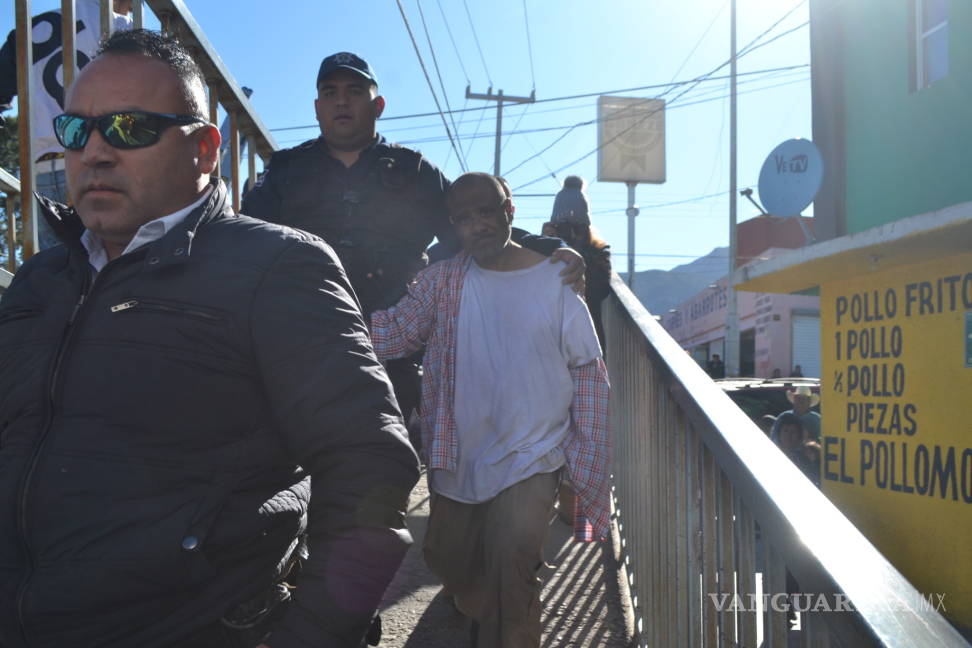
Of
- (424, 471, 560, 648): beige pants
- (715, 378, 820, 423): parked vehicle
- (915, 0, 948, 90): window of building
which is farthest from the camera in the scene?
(715, 378, 820, 423): parked vehicle

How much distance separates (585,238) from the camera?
4.87 meters

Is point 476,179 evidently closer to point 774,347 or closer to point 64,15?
point 64,15

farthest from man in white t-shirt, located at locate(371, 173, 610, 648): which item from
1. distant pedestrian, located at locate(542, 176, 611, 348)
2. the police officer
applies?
distant pedestrian, located at locate(542, 176, 611, 348)

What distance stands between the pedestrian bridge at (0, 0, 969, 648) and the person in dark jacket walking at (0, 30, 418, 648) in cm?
63

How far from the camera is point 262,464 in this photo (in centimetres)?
143

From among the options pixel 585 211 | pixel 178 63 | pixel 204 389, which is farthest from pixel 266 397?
pixel 585 211

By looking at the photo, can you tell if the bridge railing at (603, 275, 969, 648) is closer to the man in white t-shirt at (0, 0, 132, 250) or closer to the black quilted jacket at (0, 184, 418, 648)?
the black quilted jacket at (0, 184, 418, 648)

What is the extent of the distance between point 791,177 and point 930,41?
1861 mm

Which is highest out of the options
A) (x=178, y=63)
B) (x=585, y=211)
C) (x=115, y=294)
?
(x=585, y=211)

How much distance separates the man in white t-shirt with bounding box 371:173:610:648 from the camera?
3.07 metres

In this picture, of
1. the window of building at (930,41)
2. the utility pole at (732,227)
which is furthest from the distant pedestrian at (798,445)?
the utility pole at (732,227)

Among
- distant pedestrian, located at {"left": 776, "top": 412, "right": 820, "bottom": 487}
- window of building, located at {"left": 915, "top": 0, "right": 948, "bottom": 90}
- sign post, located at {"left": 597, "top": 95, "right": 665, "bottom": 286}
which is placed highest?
sign post, located at {"left": 597, "top": 95, "right": 665, "bottom": 286}

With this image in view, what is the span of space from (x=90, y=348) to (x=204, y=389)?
0.66 feet

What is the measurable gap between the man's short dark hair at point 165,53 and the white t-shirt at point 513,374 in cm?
168
